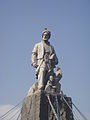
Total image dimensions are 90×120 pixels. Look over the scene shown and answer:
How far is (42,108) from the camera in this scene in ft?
44.9

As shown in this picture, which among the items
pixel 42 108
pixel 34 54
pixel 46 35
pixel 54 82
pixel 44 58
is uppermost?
pixel 46 35

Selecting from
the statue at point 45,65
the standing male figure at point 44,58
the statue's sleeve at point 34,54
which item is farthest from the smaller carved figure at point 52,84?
the statue's sleeve at point 34,54

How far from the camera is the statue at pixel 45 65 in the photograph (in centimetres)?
1448

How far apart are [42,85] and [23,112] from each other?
1.81 m

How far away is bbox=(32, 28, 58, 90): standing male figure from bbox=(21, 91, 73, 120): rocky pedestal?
0.66 meters

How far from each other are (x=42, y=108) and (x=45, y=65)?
7.28 feet

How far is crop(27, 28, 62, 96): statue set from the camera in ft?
47.5

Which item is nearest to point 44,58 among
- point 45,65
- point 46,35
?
point 45,65

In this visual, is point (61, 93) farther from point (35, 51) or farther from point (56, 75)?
Result: point (35, 51)

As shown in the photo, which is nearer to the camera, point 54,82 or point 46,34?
point 54,82

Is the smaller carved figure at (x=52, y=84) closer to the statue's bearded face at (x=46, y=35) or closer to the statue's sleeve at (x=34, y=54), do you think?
the statue's sleeve at (x=34, y=54)

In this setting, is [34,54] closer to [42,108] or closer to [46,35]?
[46,35]

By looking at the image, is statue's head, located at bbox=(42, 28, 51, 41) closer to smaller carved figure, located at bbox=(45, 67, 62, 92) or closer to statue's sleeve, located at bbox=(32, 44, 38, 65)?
statue's sleeve, located at bbox=(32, 44, 38, 65)

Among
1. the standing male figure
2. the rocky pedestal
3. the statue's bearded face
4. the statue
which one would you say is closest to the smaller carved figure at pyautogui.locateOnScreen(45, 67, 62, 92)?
the statue
